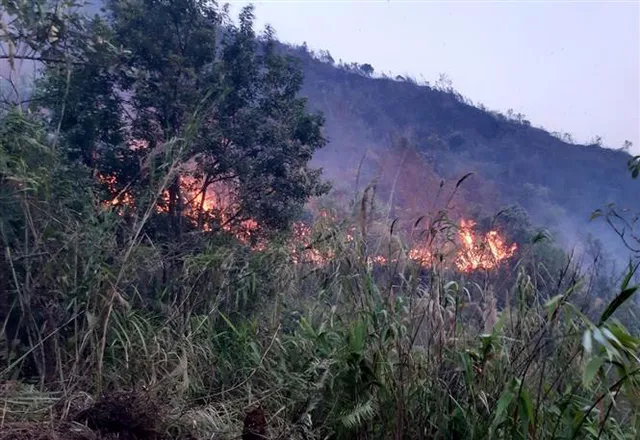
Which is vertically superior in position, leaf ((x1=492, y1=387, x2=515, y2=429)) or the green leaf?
the green leaf

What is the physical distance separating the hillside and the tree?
12.5 metres

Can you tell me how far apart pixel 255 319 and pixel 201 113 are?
231 cm

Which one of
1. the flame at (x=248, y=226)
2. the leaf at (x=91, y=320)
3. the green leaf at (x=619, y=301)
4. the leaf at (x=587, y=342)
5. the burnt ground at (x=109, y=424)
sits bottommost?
the burnt ground at (x=109, y=424)

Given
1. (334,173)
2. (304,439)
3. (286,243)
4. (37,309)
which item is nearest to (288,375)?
(304,439)

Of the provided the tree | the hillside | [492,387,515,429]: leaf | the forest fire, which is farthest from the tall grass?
the hillside

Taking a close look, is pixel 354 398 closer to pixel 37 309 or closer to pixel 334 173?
pixel 37 309

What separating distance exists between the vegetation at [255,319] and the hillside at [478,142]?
14.6 meters

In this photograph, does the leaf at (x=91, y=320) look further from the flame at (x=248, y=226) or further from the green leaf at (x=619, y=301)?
the green leaf at (x=619, y=301)

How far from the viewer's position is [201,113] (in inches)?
227

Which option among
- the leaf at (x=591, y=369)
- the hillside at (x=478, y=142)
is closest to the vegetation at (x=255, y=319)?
the leaf at (x=591, y=369)

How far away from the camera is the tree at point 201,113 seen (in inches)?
231

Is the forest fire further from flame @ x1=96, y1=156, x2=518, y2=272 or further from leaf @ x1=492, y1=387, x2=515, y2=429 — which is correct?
leaf @ x1=492, y1=387, x2=515, y2=429

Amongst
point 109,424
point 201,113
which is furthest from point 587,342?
point 201,113

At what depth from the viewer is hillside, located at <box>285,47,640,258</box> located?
67.8ft
